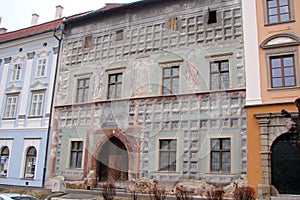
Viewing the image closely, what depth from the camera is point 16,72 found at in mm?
20266

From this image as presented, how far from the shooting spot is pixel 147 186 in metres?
14.3

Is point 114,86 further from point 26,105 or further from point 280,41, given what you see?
point 280,41

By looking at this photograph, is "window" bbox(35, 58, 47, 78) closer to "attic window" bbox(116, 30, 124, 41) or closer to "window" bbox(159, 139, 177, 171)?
"attic window" bbox(116, 30, 124, 41)

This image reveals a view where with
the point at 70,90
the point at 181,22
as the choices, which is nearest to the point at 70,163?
the point at 70,90

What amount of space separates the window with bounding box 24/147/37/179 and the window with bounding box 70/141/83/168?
2686 millimetres

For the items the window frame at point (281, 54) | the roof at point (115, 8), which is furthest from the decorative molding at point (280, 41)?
the roof at point (115, 8)

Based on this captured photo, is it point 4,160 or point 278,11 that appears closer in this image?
point 278,11

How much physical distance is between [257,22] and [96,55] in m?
8.48

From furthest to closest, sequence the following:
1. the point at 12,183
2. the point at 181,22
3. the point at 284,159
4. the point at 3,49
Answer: the point at 3,49, the point at 12,183, the point at 181,22, the point at 284,159

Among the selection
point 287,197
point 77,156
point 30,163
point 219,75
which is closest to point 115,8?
point 219,75

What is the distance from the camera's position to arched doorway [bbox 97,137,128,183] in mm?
15391

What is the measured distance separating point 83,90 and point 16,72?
5707 mm

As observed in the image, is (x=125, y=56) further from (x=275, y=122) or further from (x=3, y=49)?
(x=3, y=49)

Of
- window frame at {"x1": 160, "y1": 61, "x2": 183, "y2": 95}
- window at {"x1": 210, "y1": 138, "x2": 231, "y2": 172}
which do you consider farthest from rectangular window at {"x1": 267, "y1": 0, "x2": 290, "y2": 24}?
window at {"x1": 210, "y1": 138, "x2": 231, "y2": 172}
